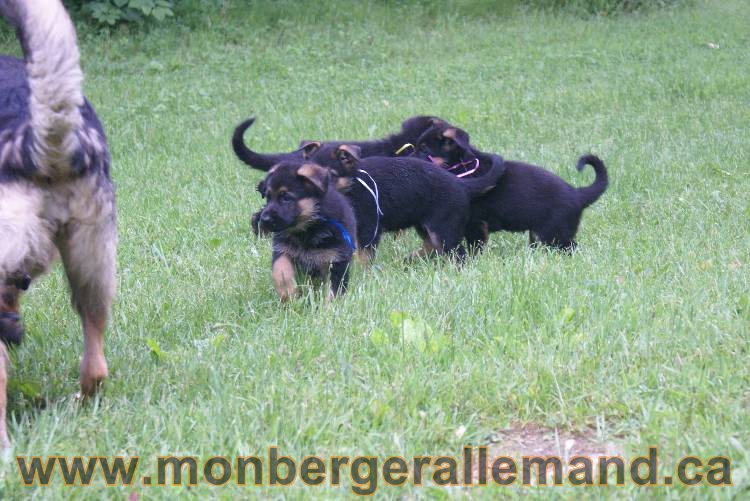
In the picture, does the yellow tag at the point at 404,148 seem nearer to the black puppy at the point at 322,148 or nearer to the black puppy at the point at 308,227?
the black puppy at the point at 322,148

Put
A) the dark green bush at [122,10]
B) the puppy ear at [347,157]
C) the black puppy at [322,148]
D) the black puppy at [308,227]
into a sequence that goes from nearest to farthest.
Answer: the black puppy at [308,227] < the puppy ear at [347,157] < the black puppy at [322,148] < the dark green bush at [122,10]

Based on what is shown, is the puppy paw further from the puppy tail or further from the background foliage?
the background foliage

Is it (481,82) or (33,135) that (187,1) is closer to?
(481,82)

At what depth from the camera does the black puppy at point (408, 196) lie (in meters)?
6.51

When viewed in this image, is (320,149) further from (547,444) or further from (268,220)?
(547,444)

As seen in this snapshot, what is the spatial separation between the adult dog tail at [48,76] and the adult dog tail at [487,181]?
392 centimetres

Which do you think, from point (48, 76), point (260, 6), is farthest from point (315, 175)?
point (260, 6)

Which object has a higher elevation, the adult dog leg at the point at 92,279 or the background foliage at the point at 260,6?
the adult dog leg at the point at 92,279

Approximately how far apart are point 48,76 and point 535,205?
4.23 m

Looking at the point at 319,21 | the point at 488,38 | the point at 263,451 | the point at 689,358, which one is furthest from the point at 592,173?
the point at 319,21

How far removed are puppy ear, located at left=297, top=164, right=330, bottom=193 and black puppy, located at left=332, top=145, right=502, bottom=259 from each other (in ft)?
2.27

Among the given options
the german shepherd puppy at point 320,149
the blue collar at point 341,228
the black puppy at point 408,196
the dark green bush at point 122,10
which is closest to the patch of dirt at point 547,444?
the blue collar at point 341,228

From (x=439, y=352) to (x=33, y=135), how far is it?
183cm

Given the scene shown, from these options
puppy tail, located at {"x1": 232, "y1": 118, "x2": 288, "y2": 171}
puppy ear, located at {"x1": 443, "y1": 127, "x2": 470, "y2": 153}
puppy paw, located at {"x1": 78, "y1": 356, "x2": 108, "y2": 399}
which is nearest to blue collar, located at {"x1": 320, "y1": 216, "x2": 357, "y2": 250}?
puppy tail, located at {"x1": 232, "y1": 118, "x2": 288, "y2": 171}
